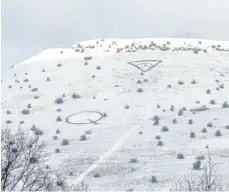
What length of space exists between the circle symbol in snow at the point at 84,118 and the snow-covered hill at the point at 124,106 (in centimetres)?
8

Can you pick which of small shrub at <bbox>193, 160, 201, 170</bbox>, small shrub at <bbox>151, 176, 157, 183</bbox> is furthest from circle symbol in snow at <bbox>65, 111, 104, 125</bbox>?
small shrub at <bbox>151, 176, 157, 183</bbox>

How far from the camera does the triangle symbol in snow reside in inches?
1897

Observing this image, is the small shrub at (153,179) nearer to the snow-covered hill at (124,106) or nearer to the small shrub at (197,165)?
the snow-covered hill at (124,106)

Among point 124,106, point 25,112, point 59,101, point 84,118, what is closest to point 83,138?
point 84,118

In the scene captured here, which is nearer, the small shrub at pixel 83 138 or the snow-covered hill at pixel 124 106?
the snow-covered hill at pixel 124 106

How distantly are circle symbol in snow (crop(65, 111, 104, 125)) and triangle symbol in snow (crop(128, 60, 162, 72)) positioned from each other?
11179 millimetres

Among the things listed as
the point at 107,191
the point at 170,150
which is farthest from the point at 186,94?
the point at 107,191

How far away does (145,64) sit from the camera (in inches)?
1940

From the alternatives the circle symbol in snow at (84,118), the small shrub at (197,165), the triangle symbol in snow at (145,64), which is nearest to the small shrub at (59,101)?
the circle symbol in snow at (84,118)

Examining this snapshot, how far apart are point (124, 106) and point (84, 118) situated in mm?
3748

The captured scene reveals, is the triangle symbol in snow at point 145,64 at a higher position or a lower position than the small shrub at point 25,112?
higher

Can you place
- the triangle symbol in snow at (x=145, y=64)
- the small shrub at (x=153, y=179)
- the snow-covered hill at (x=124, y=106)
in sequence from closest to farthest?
the small shrub at (x=153, y=179)
the snow-covered hill at (x=124, y=106)
the triangle symbol in snow at (x=145, y=64)

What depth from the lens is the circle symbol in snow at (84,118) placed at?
119 feet

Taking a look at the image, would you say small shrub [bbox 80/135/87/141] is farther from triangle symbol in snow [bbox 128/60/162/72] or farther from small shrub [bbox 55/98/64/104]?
triangle symbol in snow [bbox 128/60/162/72]
